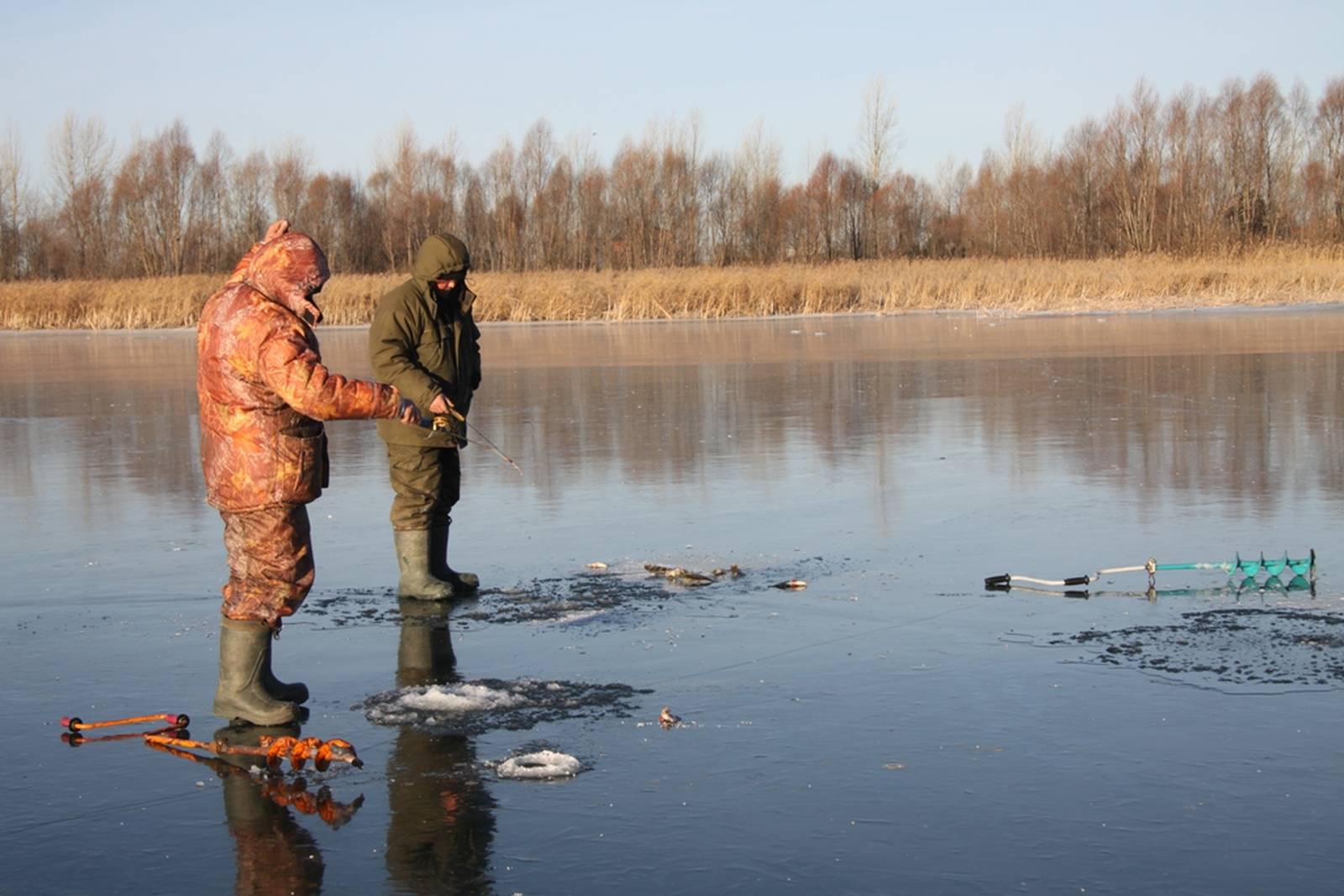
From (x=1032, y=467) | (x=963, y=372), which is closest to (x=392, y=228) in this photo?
(x=963, y=372)

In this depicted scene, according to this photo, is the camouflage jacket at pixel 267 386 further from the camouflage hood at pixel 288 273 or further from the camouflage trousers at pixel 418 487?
the camouflage trousers at pixel 418 487

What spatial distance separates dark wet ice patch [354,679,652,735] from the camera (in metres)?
5.62

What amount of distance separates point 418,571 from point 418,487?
44 centimetres

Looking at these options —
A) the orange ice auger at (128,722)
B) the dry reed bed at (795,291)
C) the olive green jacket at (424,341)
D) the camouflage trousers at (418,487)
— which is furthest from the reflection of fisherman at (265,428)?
the dry reed bed at (795,291)

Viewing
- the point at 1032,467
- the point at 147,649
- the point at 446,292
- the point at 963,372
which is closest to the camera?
the point at 147,649

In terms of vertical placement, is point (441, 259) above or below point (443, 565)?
above

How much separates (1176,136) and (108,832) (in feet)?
224

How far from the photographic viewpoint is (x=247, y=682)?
18.3ft

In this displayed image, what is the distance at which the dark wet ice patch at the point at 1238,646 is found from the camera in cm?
594

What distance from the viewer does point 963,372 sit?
20031mm

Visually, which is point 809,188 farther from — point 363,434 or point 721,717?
point 721,717

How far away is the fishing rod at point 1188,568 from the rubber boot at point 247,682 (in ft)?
11.8

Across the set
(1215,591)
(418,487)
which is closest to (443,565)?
(418,487)

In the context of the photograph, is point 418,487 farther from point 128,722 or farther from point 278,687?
point 128,722
